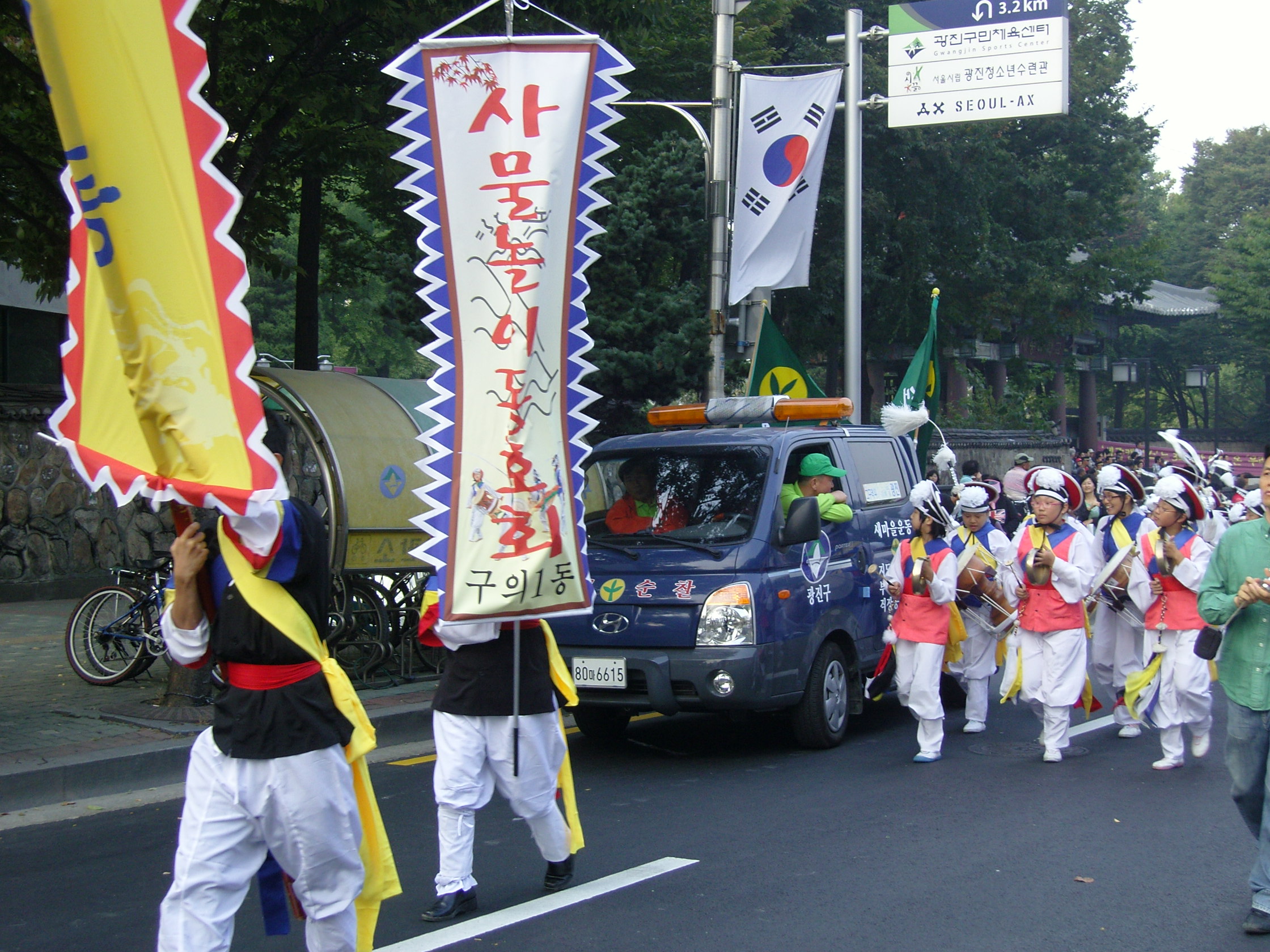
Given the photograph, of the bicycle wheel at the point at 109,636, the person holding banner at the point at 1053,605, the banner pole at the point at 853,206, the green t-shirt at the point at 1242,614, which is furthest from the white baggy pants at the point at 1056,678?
the banner pole at the point at 853,206

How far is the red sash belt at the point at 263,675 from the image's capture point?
145 inches

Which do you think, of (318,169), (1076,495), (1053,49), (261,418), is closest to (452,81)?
(261,418)

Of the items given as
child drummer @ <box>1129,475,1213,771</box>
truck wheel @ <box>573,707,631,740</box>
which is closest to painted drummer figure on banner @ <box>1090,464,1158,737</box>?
child drummer @ <box>1129,475,1213,771</box>

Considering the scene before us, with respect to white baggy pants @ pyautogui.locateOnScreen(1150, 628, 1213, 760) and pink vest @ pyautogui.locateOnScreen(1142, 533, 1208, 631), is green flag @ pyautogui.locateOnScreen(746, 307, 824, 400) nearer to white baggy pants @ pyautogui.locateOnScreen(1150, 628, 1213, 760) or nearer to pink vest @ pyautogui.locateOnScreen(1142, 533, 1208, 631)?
pink vest @ pyautogui.locateOnScreen(1142, 533, 1208, 631)

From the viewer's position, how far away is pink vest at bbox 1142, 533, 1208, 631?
26.5 ft

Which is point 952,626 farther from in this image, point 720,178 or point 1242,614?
point 720,178

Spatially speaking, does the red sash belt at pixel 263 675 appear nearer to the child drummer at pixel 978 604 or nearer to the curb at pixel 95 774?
the curb at pixel 95 774

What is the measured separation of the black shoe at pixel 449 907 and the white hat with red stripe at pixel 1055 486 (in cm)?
479

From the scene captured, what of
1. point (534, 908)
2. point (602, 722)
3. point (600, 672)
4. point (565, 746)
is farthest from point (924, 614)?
point (534, 908)

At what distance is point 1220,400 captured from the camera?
186 feet

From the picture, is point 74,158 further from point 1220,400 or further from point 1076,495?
point 1220,400

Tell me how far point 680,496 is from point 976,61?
7786 mm

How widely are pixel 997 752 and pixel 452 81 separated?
563cm

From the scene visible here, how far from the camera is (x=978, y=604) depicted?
9055mm
